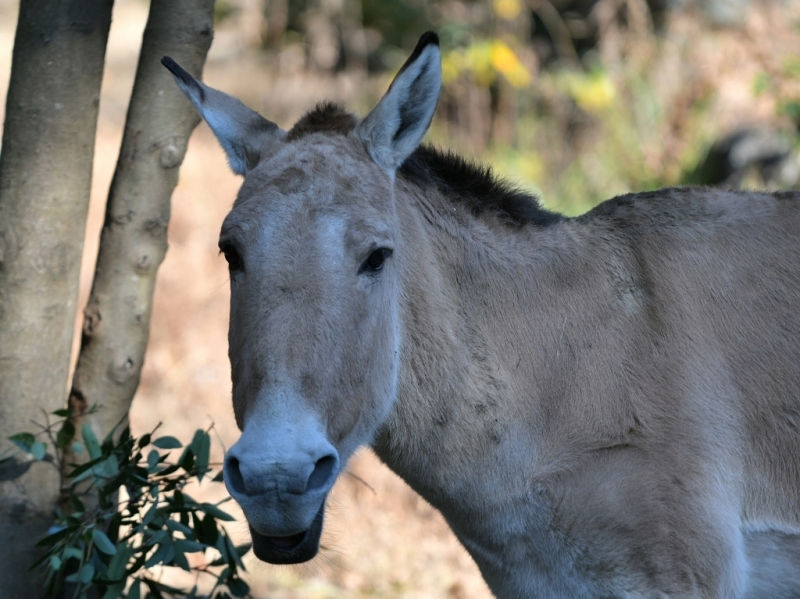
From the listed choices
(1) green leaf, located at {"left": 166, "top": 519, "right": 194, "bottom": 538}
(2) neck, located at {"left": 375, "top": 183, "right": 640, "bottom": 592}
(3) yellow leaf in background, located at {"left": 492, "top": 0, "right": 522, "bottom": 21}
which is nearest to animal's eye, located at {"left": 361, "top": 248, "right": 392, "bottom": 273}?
(2) neck, located at {"left": 375, "top": 183, "right": 640, "bottom": 592}

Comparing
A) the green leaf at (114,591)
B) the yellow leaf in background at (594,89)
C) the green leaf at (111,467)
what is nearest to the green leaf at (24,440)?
the green leaf at (111,467)

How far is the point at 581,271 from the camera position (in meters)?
3.53

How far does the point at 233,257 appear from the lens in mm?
3002

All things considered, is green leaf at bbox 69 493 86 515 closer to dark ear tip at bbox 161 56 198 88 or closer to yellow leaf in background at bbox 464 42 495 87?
dark ear tip at bbox 161 56 198 88

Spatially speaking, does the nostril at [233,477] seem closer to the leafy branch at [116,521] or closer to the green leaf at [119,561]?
the leafy branch at [116,521]

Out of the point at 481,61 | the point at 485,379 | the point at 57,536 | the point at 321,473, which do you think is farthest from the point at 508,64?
the point at 321,473

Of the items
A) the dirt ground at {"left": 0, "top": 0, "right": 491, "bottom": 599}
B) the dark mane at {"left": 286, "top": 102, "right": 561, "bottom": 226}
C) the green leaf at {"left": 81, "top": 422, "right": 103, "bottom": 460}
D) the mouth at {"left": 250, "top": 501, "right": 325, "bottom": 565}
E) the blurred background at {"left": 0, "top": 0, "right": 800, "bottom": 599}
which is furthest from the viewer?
the blurred background at {"left": 0, "top": 0, "right": 800, "bottom": 599}

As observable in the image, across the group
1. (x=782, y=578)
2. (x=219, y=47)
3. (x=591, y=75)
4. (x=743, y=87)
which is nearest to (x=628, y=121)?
(x=591, y=75)

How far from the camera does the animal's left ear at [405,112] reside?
306 centimetres

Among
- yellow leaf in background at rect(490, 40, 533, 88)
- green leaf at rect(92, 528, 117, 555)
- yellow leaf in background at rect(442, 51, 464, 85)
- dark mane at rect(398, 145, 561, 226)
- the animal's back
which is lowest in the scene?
green leaf at rect(92, 528, 117, 555)

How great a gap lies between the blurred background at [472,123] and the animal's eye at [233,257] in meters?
3.12

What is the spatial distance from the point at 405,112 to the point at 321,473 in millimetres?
1444

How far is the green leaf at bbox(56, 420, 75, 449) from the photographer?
3.66 meters

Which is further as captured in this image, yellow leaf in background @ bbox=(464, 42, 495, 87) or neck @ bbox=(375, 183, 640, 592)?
yellow leaf in background @ bbox=(464, 42, 495, 87)
